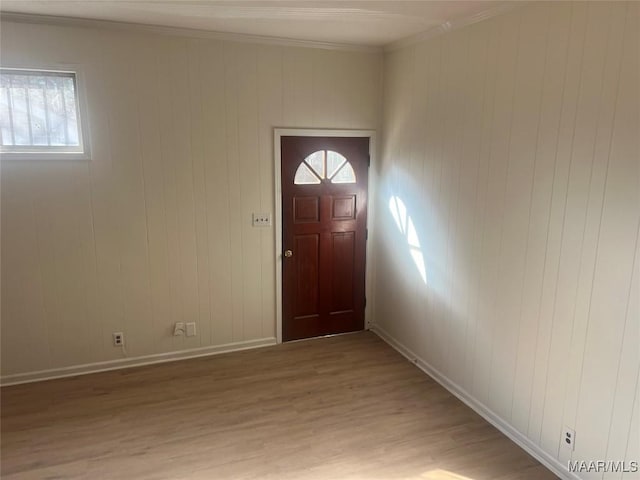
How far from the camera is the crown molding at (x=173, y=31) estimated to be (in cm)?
318

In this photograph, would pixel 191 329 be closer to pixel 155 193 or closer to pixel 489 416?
pixel 155 193

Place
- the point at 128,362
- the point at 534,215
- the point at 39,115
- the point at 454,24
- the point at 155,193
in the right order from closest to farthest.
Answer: the point at 534,215 → the point at 454,24 → the point at 39,115 → the point at 155,193 → the point at 128,362

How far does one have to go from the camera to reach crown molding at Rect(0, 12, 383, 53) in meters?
3.18

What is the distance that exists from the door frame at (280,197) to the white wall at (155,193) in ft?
0.21

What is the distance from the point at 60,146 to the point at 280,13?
195 centimetres

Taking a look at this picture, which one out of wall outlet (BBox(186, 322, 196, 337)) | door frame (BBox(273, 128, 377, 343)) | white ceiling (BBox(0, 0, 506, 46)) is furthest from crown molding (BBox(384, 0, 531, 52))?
wall outlet (BBox(186, 322, 196, 337))

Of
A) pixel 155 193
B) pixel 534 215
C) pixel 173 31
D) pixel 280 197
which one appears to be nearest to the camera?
pixel 534 215

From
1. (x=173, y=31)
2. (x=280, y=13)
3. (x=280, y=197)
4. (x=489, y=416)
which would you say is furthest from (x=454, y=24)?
(x=489, y=416)

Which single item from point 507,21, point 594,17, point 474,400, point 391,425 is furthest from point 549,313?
point 507,21

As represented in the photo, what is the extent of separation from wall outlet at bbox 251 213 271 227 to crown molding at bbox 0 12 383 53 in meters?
1.46

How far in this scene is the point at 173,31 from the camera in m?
3.52

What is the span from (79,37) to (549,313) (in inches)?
147

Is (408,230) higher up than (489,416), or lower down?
higher up

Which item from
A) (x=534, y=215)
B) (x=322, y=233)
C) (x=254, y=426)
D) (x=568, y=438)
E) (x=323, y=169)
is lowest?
(x=254, y=426)
